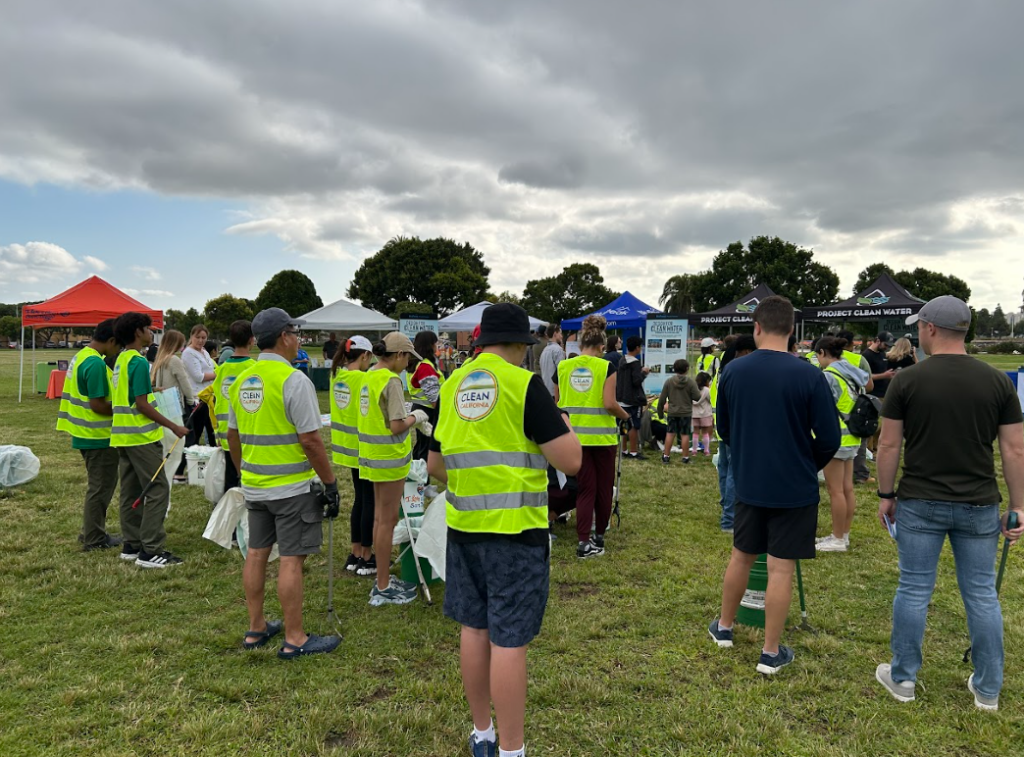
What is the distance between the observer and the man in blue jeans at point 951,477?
2947 mm

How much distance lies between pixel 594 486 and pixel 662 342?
10077 millimetres

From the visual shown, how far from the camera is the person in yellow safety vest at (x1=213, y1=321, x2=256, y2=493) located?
4480 millimetres

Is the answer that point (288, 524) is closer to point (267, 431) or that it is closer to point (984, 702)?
point (267, 431)

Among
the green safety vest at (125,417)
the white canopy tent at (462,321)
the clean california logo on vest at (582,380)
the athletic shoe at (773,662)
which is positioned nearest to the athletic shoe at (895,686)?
the athletic shoe at (773,662)

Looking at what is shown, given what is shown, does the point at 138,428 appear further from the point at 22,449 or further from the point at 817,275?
the point at 817,275

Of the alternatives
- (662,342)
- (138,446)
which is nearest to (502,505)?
(138,446)

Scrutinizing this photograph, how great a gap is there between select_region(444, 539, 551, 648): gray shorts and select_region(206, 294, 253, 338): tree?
73241mm

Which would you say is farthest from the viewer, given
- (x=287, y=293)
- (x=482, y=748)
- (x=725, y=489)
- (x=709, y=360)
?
(x=287, y=293)

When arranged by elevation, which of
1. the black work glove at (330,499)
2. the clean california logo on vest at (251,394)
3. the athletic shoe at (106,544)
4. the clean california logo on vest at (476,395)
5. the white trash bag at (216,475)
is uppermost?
the clean california logo on vest at (476,395)

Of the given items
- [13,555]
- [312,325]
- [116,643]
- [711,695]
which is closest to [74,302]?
[312,325]

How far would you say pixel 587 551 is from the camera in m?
5.38

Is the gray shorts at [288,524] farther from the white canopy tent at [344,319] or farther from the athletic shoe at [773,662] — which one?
the white canopy tent at [344,319]

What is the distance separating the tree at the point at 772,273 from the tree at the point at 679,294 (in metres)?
6.37

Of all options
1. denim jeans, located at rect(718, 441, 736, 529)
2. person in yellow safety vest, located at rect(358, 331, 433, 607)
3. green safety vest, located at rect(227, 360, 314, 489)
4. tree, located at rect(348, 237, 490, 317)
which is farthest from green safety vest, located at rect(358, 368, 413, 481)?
tree, located at rect(348, 237, 490, 317)
